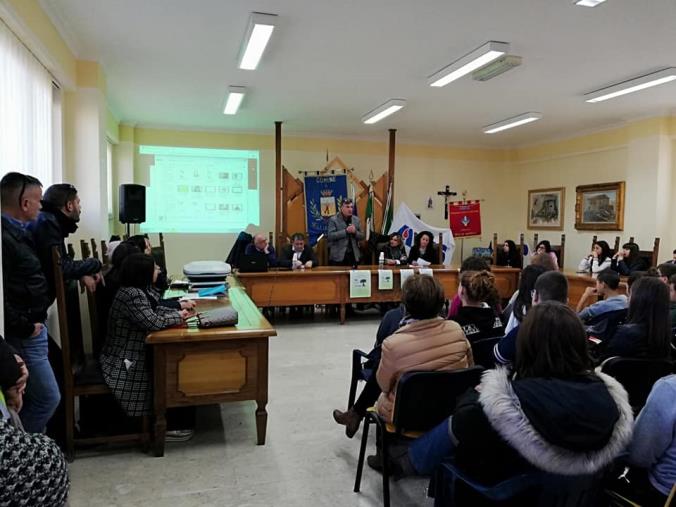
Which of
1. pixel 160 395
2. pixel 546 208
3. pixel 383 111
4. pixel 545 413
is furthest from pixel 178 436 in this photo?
pixel 546 208

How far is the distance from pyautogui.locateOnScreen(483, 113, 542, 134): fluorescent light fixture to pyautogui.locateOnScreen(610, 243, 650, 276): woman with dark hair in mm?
2271

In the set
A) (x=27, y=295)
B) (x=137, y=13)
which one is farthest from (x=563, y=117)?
(x=27, y=295)

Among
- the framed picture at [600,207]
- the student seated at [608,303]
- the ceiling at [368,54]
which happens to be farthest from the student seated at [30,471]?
the framed picture at [600,207]

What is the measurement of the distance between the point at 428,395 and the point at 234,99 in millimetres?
5131

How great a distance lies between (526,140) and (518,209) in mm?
1446

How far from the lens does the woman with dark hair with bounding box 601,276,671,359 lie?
2.33 metres

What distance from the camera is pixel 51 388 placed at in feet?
7.43

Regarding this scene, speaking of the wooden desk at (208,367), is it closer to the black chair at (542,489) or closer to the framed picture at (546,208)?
the black chair at (542,489)

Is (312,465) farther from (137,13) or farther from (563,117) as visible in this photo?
(563,117)

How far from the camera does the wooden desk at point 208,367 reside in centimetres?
258

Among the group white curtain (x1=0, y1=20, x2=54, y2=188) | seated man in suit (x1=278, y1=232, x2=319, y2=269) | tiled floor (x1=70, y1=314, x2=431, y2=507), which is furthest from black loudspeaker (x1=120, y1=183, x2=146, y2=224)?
tiled floor (x1=70, y1=314, x2=431, y2=507)

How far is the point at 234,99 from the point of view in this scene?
611cm

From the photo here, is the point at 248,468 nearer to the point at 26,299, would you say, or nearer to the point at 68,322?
the point at 68,322

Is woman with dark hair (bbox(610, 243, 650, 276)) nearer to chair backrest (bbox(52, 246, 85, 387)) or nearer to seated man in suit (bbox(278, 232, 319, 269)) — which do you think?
seated man in suit (bbox(278, 232, 319, 269))
